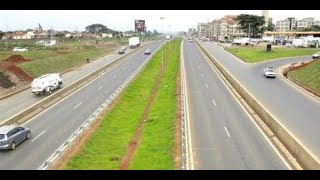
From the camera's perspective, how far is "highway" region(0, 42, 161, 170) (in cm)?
2431

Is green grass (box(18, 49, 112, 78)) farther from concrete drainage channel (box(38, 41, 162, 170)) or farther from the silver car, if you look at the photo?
the silver car

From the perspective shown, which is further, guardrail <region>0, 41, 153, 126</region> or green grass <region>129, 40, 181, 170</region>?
guardrail <region>0, 41, 153, 126</region>

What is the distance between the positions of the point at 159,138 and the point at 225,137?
5347 millimetres

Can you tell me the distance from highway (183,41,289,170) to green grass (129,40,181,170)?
1692 mm

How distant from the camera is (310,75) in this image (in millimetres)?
51781

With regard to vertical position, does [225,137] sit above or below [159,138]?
above

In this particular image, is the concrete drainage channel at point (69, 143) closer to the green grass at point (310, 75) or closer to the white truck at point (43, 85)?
the white truck at point (43, 85)

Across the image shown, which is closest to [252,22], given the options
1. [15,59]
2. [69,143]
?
[15,59]

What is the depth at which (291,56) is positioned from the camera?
88.0m

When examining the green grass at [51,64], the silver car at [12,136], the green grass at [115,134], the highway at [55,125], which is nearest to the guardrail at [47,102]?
the highway at [55,125]

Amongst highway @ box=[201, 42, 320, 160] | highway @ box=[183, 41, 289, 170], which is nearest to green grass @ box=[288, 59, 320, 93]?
highway @ box=[201, 42, 320, 160]

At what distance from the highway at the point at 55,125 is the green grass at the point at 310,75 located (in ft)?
77.7

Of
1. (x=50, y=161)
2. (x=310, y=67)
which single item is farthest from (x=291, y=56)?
(x=50, y=161)

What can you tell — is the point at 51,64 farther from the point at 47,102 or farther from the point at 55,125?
the point at 55,125
